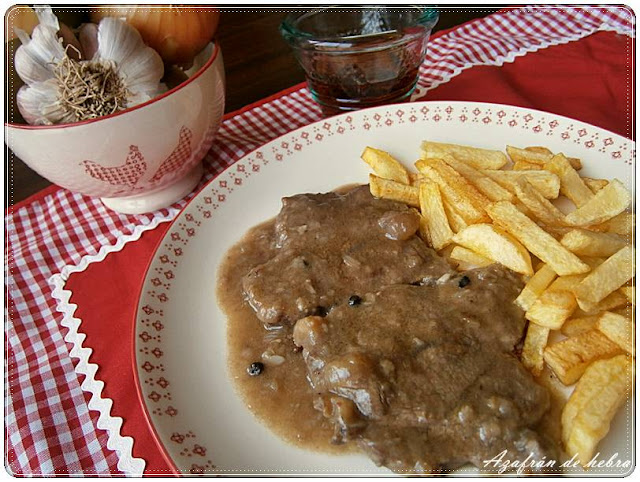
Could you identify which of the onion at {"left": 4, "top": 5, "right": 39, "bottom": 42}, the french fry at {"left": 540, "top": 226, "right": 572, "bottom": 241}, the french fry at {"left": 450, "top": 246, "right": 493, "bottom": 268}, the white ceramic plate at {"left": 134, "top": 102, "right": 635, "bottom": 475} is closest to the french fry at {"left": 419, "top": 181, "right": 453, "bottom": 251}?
the french fry at {"left": 450, "top": 246, "right": 493, "bottom": 268}

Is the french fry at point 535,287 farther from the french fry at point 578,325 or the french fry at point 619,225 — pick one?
the french fry at point 619,225

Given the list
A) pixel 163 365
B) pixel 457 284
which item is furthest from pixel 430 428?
pixel 163 365

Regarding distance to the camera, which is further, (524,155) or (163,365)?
(524,155)

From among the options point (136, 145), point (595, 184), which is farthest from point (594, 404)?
point (136, 145)

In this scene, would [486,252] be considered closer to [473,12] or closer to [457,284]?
[457,284]

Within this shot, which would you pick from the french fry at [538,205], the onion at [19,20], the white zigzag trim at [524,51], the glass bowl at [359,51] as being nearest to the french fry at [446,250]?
the french fry at [538,205]
